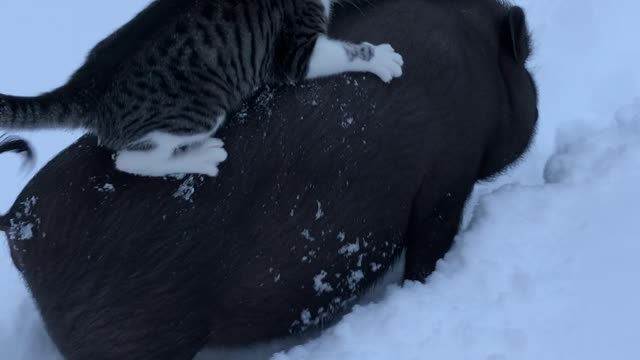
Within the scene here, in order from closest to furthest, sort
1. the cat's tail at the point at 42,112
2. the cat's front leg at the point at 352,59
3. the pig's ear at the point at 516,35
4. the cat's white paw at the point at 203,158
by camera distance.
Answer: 1. the cat's tail at the point at 42,112
2. the cat's white paw at the point at 203,158
3. the cat's front leg at the point at 352,59
4. the pig's ear at the point at 516,35

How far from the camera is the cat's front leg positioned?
6.18 feet

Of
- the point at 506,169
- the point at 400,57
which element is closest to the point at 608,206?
the point at 506,169

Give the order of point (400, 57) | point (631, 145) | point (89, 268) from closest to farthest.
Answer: point (89, 268)
point (400, 57)
point (631, 145)

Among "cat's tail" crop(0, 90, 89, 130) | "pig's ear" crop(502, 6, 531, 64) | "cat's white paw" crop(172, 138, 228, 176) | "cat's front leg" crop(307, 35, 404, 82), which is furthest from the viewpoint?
"pig's ear" crop(502, 6, 531, 64)

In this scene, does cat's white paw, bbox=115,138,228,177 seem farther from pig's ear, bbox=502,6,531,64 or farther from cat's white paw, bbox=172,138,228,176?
pig's ear, bbox=502,6,531,64

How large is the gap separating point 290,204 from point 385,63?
43cm

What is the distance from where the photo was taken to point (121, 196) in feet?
5.84

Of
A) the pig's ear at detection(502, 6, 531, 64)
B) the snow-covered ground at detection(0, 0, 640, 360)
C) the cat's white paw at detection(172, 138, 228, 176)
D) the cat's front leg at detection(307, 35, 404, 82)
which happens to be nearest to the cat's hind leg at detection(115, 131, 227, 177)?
the cat's white paw at detection(172, 138, 228, 176)

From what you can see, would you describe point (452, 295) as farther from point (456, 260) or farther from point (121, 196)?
point (121, 196)

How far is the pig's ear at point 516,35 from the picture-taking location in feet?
6.98

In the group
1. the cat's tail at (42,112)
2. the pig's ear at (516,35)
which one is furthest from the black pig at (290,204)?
the cat's tail at (42,112)

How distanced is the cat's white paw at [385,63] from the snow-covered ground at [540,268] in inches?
20.5

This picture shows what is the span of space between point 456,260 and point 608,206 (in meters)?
0.46

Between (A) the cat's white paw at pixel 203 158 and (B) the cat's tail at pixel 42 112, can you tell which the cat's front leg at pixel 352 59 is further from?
(B) the cat's tail at pixel 42 112
